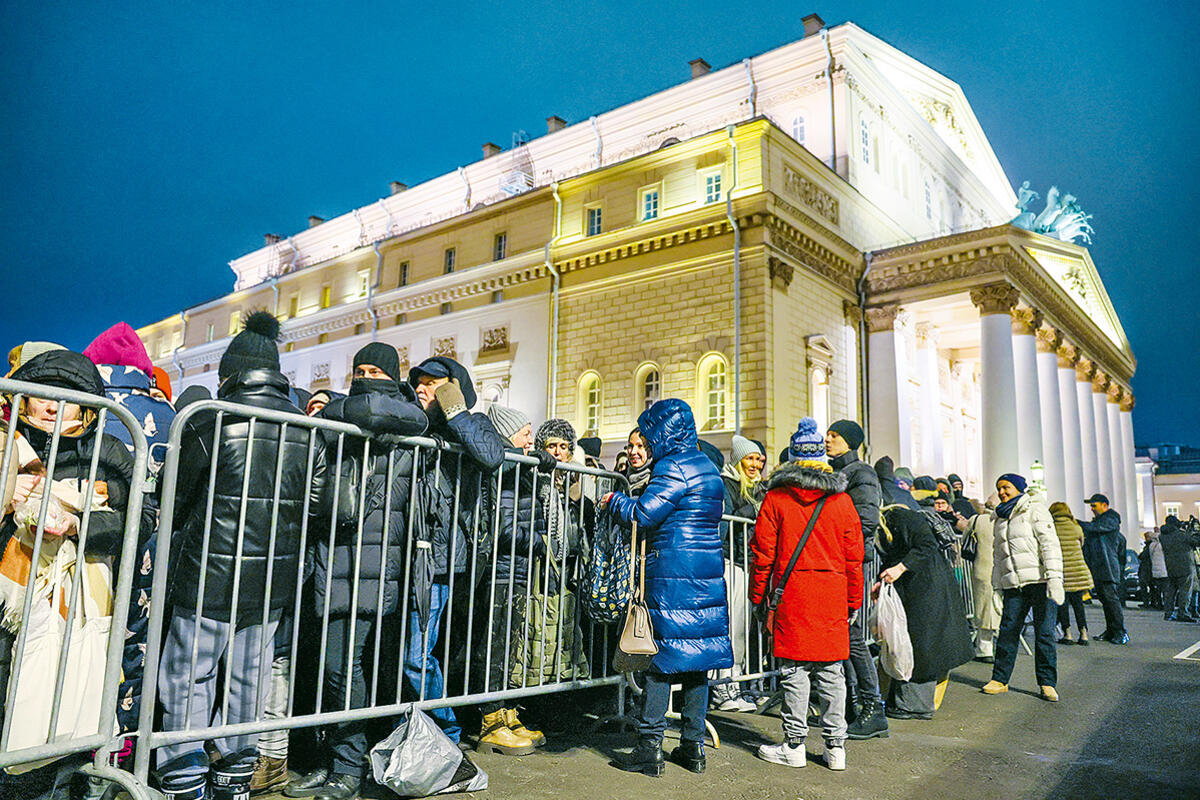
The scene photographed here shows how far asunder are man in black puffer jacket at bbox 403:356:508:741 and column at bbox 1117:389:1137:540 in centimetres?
3759

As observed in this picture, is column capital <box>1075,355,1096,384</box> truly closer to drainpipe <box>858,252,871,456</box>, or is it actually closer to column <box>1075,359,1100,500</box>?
column <box>1075,359,1100,500</box>

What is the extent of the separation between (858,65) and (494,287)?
14.4 meters

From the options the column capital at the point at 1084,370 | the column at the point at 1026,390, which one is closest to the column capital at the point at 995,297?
the column at the point at 1026,390

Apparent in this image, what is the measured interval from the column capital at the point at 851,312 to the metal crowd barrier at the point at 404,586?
2037 centimetres

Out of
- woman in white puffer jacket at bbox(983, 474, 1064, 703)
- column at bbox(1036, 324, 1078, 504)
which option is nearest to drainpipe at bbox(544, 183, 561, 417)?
column at bbox(1036, 324, 1078, 504)

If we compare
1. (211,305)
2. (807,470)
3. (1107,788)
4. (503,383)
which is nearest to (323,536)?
(807,470)

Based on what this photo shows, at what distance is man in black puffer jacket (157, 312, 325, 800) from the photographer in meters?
3.04

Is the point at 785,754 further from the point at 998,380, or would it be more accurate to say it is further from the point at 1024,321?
the point at 1024,321

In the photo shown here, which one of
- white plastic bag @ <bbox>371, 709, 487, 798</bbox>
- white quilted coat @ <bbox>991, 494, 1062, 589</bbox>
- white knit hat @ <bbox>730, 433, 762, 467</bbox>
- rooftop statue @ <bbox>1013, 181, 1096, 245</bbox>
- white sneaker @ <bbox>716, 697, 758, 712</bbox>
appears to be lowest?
white sneaker @ <bbox>716, 697, 758, 712</bbox>

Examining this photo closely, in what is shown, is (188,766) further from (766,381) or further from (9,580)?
(766,381)

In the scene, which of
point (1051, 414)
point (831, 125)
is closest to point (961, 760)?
point (831, 125)

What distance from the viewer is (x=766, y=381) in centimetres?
1966

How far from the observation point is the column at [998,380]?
70.6 feet

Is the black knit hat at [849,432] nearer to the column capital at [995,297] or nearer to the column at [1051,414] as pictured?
the column capital at [995,297]
